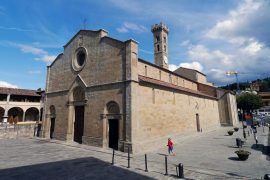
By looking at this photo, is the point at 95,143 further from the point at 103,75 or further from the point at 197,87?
the point at 197,87

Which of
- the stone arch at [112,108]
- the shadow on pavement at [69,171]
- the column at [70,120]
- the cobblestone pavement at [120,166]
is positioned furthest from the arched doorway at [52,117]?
the shadow on pavement at [69,171]

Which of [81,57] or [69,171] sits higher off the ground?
[81,57]

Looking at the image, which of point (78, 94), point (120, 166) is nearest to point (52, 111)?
point (78, 94)

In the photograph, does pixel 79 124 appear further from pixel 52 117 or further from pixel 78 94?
pixel 52 117

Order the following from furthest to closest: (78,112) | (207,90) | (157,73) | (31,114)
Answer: (31,114) < (207,90) < (157,73) < (78,112)

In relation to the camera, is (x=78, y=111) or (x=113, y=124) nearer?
(x=113, y=124)

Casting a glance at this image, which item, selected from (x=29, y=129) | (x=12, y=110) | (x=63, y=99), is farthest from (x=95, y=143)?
(x=12, y=110)

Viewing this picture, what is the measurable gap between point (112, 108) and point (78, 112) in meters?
5.99

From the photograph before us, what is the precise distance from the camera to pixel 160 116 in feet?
62.7

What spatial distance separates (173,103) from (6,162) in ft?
57.8

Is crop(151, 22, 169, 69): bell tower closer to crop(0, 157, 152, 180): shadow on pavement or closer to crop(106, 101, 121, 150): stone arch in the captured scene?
crop(106, 101, 121, 150): stone arch

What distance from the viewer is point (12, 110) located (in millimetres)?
44031

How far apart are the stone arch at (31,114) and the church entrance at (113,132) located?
39.4m

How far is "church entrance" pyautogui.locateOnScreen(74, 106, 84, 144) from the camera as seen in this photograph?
2032 centimetres
